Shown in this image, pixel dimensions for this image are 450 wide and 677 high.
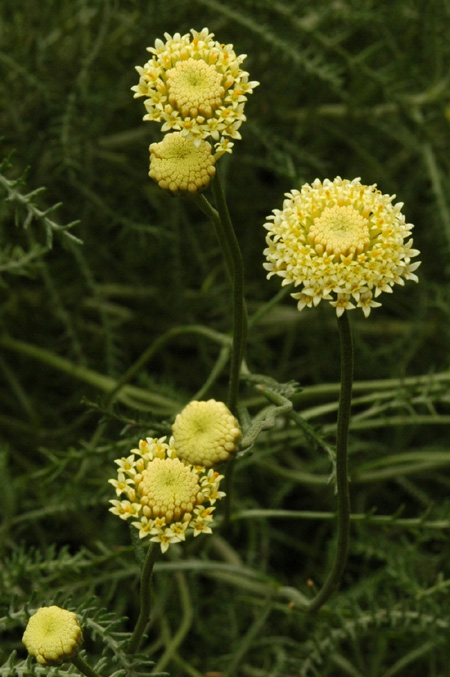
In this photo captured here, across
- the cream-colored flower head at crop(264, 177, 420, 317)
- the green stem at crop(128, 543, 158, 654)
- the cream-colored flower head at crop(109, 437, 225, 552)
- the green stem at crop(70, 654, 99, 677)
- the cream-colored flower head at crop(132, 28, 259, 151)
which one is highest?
the cream-colored flower head at crop(132, 28, 259, 151)

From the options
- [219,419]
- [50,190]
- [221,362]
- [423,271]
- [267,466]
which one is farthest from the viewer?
A: [423,271]

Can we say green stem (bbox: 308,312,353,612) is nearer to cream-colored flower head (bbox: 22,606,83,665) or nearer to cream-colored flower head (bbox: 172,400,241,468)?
cream-colored flower head (bbox: 172,400,241,468)

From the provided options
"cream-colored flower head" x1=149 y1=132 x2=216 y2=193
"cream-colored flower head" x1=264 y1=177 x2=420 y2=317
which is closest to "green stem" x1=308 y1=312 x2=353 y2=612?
"cream-colored flower head" x1=264 y1=177 x2=420 y2=317

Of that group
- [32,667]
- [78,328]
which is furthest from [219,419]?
[78,328]

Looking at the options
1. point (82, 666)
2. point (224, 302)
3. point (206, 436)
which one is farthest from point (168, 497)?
point (224, 302)

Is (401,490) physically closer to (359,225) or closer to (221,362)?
(221,362)

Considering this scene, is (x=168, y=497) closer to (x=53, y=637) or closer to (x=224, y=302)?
(x=53, y=637)

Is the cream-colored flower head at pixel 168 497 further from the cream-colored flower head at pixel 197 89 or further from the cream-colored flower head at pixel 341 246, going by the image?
the cream-colored flower head at pixel 197 89
